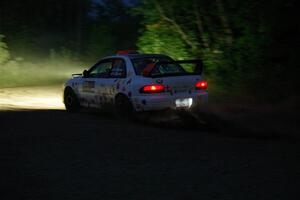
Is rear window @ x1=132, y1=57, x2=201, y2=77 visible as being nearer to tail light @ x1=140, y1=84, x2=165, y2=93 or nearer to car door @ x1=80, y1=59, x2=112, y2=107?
tail light @ x1=140, y1=84, x2=165, y2=93

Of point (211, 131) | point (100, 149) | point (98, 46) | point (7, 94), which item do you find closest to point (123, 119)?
point (211, 131)

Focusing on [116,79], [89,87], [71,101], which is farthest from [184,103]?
[71,101]

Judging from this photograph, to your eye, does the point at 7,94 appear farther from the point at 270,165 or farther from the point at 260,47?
the point at 270,165

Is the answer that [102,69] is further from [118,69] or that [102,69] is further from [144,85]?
[144,85]

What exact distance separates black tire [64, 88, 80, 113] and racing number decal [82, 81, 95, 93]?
57cm

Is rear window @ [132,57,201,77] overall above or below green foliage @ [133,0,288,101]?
below

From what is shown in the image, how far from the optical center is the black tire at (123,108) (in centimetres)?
1290

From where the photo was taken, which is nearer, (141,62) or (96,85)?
(141,62)

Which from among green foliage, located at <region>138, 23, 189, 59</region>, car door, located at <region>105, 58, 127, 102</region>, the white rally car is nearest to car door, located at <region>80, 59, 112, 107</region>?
the white rally car

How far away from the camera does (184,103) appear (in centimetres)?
1280

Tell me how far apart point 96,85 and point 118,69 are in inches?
33.5

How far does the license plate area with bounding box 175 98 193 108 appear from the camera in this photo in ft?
41.6

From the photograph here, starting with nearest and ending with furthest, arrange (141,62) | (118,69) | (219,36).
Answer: (141,62), (118,69), (219,36)

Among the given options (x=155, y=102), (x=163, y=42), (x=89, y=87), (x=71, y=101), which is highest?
(x=163, y=42)
